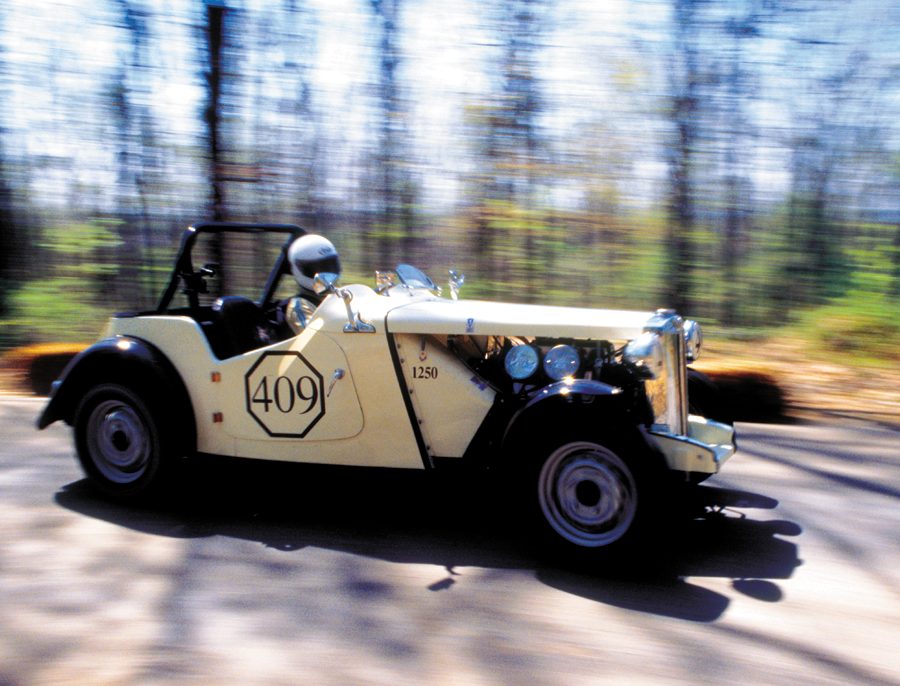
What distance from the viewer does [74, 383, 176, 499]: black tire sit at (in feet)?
15.4

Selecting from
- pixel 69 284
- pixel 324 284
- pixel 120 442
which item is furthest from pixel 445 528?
pixel 69 284

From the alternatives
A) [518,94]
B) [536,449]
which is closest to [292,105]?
[518,94]

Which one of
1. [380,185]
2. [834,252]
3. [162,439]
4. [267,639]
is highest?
[380,185]

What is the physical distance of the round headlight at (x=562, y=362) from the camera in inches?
159

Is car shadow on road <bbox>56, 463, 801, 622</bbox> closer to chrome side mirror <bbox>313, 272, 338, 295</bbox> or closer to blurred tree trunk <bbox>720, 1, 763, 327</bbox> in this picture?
chrome side mirror <bbox>313, 272, 338, 295</bbox>

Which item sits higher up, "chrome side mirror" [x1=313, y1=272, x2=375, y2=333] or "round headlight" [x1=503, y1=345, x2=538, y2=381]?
"chrome side mirror" [x1=313, y1=272, x2=375, y2=333]

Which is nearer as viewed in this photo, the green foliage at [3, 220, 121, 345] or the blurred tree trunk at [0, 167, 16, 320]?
the green foliage at [3, 220, 121, 345]

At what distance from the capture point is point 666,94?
33.1 ft

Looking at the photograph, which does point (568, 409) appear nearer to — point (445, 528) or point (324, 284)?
point (445, 528)

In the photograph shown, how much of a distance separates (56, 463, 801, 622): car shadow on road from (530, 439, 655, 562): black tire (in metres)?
0.11

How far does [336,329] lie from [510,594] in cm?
166

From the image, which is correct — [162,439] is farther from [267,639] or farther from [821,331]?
[821,331]

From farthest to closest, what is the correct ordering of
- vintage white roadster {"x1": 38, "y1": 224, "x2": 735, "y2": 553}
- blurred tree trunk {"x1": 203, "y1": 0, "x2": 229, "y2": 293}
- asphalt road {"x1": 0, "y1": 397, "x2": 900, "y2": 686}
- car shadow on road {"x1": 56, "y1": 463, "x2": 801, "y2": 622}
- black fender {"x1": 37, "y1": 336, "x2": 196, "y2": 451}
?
blurred tree trunk {"x1": 203, "y1": 0, "x2": 229, "y2": 293} → black fender {"x1": 37, "y1": 336, "x2": 196, "y2": 451} → vintage white roadster {"x1": 38, "y1": 224, "x2": 735, "y2": 553} → car shadow on road {"x1": 56, "y1": 463, "x2": 801, "y2": 622} → asphalt road {"x1": 0, "y1": 397, "x2": 900, "y2": 686}

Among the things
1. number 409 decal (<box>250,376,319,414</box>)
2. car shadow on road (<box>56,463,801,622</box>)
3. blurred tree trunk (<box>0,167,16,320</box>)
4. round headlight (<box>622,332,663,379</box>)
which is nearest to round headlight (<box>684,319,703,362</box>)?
round headlight (<box>622,332,663,379</box>)
